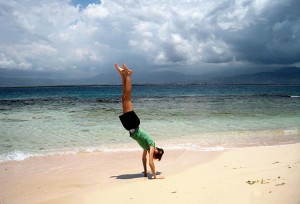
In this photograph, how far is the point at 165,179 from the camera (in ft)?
21.7

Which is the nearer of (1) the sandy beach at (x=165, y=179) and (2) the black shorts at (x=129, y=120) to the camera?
(1) the sandy beach at (x=165, y=179)

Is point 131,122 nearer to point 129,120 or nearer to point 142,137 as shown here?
point 129,120

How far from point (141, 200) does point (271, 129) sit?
12007 mm

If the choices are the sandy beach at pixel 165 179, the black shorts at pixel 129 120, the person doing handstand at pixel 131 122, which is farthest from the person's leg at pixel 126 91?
the sandy beach at pixel 165 179

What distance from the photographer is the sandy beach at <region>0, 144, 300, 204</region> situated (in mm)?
5035

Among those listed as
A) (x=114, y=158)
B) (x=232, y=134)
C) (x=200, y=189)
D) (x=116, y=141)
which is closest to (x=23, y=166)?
(x=114, y=158)

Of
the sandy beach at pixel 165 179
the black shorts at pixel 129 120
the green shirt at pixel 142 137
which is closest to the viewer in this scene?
the sandy beach at pixel 165 179

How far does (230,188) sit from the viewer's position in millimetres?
5227

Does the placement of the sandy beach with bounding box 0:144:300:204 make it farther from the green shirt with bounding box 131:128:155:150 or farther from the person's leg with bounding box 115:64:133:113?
the person's leg with bounding box 115:64:133:113

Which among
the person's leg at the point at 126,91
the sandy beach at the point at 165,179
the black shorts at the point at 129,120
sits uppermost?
the person's leg at the point at 126,91

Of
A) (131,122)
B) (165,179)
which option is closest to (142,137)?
(131,122)

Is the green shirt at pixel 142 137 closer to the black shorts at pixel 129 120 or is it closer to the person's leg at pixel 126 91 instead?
the black shorts at pixel 129 120

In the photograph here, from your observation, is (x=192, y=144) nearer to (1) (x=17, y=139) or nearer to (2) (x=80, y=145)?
(2) (x=80, y=145)

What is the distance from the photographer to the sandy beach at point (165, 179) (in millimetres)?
5035
